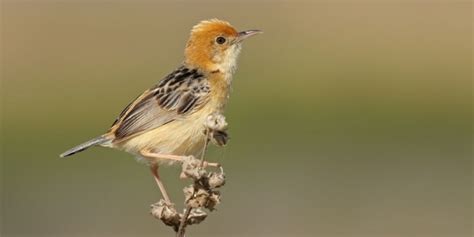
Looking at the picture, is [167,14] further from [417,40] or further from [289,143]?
[289,143]

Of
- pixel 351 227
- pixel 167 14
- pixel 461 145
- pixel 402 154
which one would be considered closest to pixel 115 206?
pixel 351 227

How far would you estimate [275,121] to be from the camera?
672 inches

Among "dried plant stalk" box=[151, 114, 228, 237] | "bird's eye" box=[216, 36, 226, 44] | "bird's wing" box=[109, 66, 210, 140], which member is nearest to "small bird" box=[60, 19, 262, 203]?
"bird's wing" box=[109, 66, 210, 140]

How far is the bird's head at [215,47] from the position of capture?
7.52 m

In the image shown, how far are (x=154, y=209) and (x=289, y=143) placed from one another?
10.6 metres

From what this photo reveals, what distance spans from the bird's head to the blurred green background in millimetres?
667

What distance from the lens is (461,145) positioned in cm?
1566

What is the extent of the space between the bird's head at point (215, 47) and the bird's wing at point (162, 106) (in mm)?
343

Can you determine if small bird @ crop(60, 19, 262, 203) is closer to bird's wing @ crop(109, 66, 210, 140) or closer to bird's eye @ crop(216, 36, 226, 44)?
bird's wing @ crop(109, 66, 210, 140)

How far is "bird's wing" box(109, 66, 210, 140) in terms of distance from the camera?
7.00 meters

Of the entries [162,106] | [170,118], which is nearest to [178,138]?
[170,118]

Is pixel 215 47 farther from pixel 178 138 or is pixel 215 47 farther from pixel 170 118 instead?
pixel 178 138

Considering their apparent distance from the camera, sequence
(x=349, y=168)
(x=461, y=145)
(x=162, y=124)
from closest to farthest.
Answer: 1. (x=162, y=124)
2. (x=349, y=168)
3. (x=461, y=145)

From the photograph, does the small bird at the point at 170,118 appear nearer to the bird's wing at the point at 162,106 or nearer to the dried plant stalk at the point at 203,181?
the bird's wing at the point at 162,106
